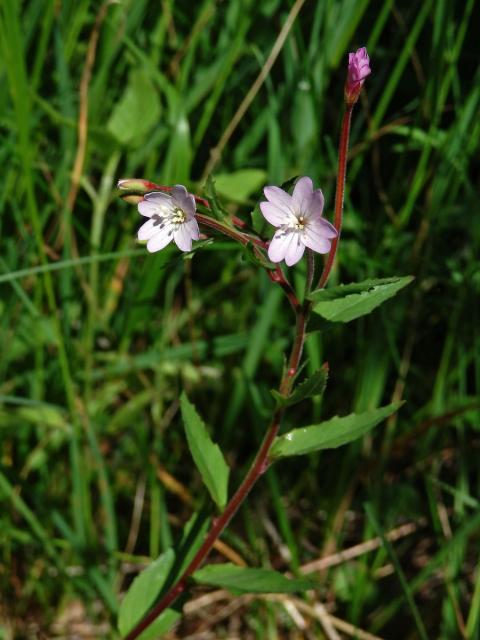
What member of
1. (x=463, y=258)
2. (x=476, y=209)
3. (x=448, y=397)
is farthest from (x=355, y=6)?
(x=448, y=397)

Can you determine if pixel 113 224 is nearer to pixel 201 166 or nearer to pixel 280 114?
pixel 201 166

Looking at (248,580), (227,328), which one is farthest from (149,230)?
(227,328)

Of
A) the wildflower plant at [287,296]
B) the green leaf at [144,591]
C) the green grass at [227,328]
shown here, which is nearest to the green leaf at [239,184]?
the green grass at [227,328]

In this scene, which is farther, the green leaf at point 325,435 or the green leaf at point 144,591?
the green leaf at point 144,591

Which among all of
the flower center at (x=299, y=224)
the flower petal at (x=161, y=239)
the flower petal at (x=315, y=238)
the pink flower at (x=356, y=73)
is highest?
the pink flower at (x=356, y=73)

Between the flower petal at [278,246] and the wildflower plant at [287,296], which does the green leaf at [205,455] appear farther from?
the flower petal at [278,246]

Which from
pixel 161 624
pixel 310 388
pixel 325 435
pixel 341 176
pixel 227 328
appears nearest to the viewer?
pixel 341 176

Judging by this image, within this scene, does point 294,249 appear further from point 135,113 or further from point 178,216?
point 135,113

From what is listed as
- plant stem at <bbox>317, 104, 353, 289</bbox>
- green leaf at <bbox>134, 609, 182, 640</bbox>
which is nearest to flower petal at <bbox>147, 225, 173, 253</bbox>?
plant stem at <bbox>317, 104, 353, 289</bbox>
